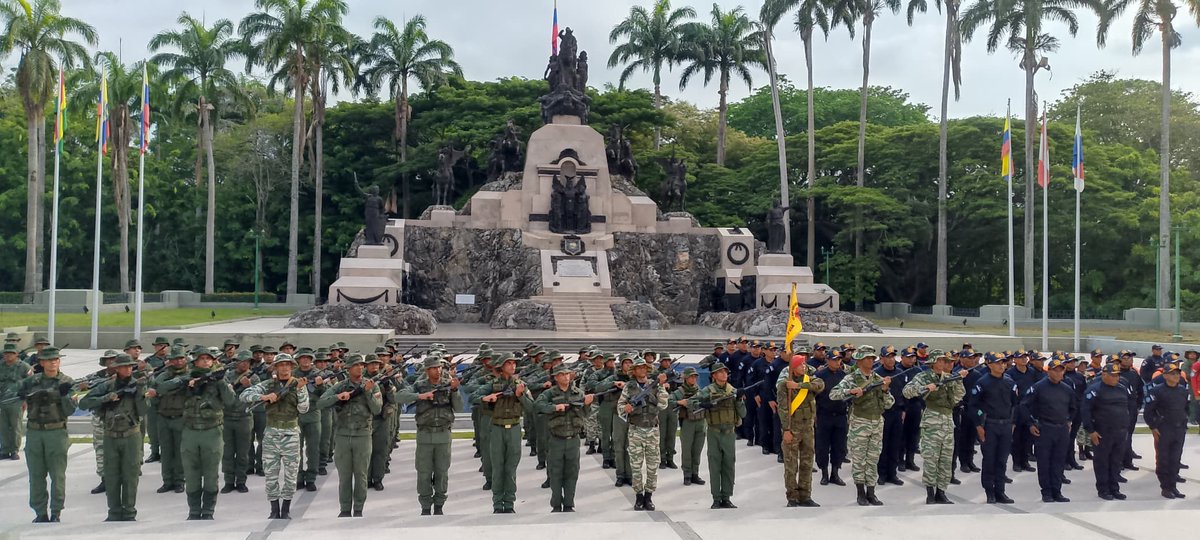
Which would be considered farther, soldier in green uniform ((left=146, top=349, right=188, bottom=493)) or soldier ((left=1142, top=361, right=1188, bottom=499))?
soldier ((left=1142, top=361, right=1188, bottom=499))

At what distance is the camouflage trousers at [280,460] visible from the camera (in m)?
8.14

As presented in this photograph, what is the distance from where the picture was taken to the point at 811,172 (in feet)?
151

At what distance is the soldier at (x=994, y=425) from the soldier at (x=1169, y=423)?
1779 mm

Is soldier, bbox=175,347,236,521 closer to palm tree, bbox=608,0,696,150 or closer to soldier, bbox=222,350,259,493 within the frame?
soldier, bbox=222,350,259,493

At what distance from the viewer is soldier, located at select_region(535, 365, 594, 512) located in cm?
853

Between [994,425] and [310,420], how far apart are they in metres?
7.11

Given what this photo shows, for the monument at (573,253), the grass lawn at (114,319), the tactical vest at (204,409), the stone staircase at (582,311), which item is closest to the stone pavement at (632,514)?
the tactical vest at (204,409)

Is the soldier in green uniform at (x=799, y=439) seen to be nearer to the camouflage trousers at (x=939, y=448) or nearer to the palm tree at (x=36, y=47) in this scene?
the camouflage trousers at (x=939, y=448)

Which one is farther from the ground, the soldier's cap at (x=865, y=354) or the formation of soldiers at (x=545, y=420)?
the soldier's cap at (x=865, y=354)

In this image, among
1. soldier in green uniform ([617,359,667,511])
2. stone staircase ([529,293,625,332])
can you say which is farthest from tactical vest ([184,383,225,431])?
stone staircase ([529,293,625,332])

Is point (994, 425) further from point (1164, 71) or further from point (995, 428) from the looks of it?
point (1164, 71)

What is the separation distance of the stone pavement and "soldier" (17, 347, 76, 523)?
0.72ft

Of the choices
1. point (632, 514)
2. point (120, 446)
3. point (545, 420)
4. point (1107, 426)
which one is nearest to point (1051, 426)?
point (1107, 426)

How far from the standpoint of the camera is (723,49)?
51.6m
